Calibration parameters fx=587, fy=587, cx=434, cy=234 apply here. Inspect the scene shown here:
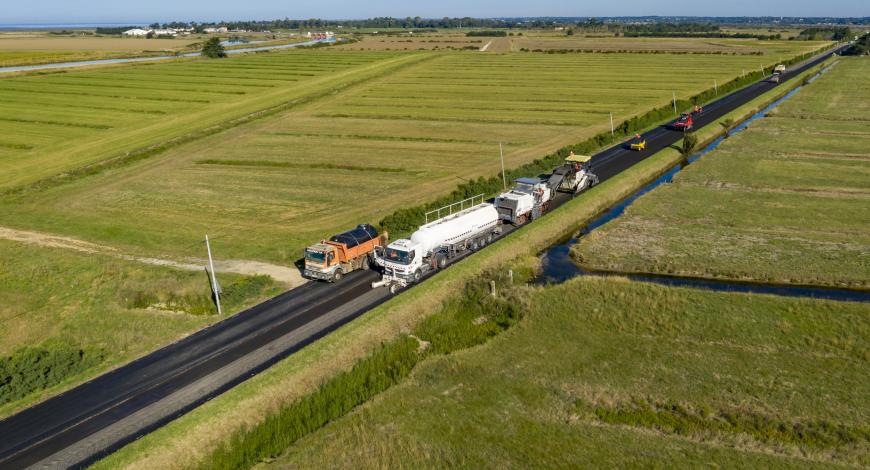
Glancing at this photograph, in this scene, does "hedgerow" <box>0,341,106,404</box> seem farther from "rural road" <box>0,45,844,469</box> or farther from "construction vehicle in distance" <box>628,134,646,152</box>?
"construction vehicle in distance" <box>628,134,646,152</box>

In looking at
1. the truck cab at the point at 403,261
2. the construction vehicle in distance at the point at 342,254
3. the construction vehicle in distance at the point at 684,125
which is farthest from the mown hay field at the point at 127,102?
the construction vehicle in distance at the point at 684,125

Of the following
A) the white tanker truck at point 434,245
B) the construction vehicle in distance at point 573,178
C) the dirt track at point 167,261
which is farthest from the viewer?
the construction vehicle in distance at point 573,178

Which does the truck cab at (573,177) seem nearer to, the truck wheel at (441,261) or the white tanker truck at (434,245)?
the white tanker truck at (434,245)

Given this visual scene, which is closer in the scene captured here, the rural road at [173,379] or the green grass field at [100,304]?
the rural road at [173,379]

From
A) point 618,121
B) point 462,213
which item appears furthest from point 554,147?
point 462,213

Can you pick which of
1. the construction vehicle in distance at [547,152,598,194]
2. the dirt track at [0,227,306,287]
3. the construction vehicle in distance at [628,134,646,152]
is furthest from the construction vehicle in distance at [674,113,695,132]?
the dirt track at [0,227,306,287]

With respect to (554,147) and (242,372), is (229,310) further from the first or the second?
(554,147)

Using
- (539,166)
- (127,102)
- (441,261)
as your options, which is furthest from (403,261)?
(127,102)

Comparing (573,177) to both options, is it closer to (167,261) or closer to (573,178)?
(573,178)
